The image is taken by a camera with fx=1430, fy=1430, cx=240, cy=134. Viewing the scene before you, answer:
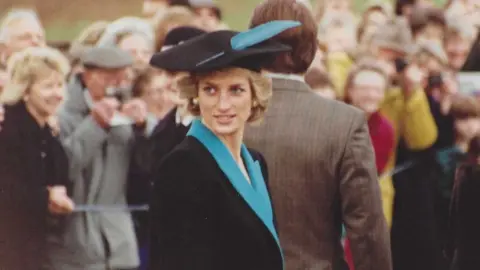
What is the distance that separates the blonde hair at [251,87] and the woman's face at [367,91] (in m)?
3.56

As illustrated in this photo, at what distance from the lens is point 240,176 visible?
13.5 ft

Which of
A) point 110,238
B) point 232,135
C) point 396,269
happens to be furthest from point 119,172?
point 232,135

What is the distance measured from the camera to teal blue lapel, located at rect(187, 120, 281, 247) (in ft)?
13.4

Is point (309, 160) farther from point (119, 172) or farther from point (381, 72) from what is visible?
point (381, 72)

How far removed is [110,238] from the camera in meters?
7.27

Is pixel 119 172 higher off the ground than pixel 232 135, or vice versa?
pixel 232 135

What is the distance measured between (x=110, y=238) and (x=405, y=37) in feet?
9.55

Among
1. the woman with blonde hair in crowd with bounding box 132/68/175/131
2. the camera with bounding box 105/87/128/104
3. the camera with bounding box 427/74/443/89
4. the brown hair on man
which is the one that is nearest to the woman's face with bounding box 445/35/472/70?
the camera with bounding box 427/74/443/89

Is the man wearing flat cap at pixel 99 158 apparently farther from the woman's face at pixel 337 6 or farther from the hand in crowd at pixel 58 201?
the woman's face at pixel 337 6

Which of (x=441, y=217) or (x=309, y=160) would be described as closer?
(x=309, y=160)

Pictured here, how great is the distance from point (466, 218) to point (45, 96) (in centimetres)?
212

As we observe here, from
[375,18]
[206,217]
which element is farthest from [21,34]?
[206,217]

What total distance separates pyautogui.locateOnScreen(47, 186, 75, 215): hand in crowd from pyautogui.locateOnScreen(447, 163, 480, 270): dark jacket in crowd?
1891 millimetres

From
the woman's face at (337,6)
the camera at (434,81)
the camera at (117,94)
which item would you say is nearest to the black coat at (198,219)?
the camera at (117,94)
